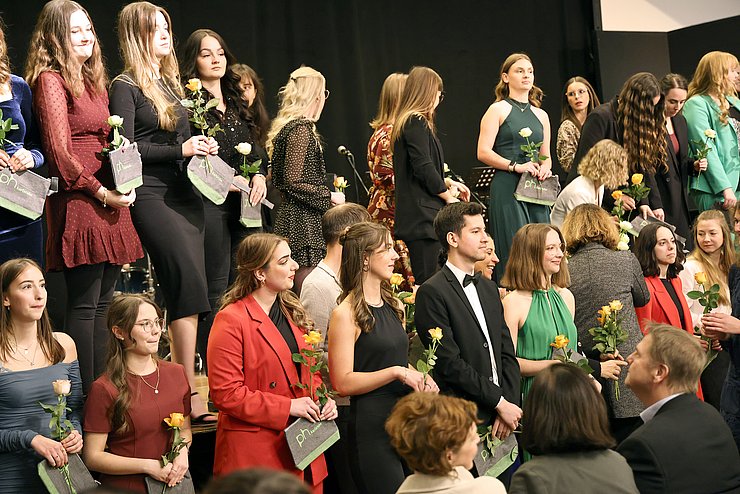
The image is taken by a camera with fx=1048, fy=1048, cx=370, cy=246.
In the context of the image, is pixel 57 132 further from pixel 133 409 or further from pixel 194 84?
pixel 133 409

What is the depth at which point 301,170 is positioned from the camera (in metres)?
5.28

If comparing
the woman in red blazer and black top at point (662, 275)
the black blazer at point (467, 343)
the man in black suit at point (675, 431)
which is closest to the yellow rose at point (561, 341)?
the black blazer at point (467, 343)

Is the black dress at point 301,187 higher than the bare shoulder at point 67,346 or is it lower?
higher

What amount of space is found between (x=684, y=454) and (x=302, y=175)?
264 cm

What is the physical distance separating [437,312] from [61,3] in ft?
6.34

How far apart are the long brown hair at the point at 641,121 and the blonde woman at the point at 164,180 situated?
9.70 ft

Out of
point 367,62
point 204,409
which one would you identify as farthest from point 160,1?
point 204,409

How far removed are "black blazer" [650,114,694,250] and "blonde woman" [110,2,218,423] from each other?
3210mm

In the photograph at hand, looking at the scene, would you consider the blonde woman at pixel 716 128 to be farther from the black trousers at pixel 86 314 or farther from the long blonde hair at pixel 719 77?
the black trousers at pixel 86 314

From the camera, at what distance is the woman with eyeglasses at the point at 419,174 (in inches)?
222

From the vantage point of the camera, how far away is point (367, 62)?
8.95 metres

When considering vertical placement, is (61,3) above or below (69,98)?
above

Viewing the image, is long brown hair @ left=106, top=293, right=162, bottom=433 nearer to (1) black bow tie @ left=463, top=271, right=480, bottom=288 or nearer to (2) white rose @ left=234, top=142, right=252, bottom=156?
(2) white rose @ left=234, top=142, right=252, bottom=156

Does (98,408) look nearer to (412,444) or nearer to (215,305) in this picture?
(215,305)
